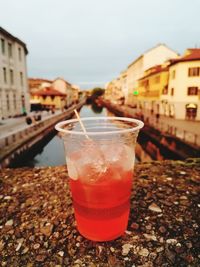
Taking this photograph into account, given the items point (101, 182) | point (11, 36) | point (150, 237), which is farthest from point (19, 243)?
point (11, 36)

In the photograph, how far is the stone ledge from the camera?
1.50 m

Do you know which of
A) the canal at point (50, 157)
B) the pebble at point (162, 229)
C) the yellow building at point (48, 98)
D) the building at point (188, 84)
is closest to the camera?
the pebble at point (162, 229)

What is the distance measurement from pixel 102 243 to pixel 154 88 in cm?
3071

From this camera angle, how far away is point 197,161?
12.1 ft

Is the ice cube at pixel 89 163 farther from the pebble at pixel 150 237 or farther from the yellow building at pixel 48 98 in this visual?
the yellow building at pixel 48 98

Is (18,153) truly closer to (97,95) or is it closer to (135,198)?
(135,198)

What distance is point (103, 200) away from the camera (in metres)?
1.44

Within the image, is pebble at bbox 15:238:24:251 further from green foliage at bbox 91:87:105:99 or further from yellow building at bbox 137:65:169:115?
green foliage at bbox 91:87:105:99

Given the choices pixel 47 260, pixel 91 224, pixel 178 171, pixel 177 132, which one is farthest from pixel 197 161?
pixel 177 132

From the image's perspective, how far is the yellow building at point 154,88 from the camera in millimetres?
26428

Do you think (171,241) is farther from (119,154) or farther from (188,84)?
(188,84)

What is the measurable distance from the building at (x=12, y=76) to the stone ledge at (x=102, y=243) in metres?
20.5

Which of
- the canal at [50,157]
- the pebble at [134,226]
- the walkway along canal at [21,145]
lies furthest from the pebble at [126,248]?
the canal at [50,157]

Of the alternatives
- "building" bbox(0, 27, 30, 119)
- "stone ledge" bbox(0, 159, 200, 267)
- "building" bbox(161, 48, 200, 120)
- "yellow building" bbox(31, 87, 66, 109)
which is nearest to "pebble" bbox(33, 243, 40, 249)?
"stone ledge" bbox(0, 159, 200, 267)
